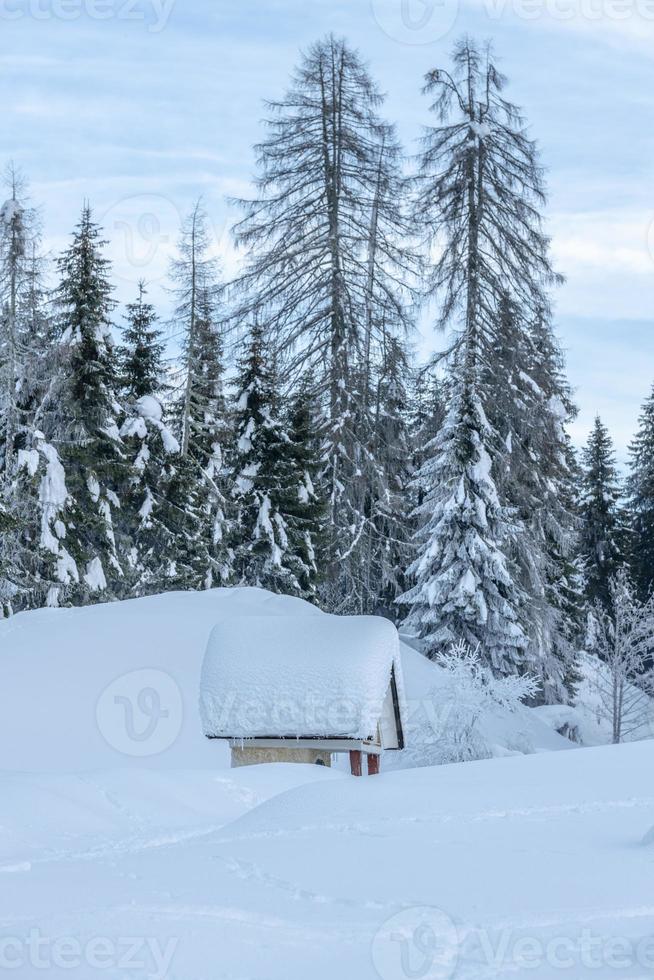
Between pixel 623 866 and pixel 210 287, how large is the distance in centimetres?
2453

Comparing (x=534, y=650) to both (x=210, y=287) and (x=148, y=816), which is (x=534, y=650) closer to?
(x=210, y=287)

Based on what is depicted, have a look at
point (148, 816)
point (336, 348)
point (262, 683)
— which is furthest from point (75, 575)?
point (148, 816)

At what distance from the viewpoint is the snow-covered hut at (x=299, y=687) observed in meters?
9.78

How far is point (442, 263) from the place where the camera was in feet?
77.5

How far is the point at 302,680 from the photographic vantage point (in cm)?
983

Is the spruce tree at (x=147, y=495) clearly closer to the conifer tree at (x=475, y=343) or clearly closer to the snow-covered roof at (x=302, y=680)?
the conifer tree at (x=475, y=343)

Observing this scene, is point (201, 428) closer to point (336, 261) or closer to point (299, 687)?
point (336, 261)

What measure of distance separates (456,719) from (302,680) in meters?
7.22

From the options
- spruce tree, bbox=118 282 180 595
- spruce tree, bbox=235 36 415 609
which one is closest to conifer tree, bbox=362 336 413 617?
spruce tree, bbox=235 36 415 609

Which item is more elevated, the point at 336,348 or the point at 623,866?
the point at 336,348


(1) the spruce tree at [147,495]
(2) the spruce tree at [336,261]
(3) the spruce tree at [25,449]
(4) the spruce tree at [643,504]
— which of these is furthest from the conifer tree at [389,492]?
(4) the spruce tree at [643,504]

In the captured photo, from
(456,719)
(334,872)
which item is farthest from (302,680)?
(456,719)

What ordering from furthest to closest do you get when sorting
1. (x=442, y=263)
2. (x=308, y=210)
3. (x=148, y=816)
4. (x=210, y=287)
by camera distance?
1. (x=210, y=287)
2. (x=308, y=210)
3. (x=442, y=263)
4. (x=148, y=816)

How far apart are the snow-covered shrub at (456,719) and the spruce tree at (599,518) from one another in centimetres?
2296
